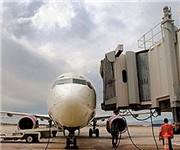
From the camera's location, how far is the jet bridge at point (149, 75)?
26.8 feet

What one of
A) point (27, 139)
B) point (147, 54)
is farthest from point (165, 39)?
point (27, 139)

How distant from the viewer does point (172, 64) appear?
26.7 feet

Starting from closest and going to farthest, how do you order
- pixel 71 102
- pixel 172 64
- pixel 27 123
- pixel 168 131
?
pixel 172 64, pixel 168 131, pixel 71 102, pixel 27 123

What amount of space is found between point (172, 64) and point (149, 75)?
60.3 inches

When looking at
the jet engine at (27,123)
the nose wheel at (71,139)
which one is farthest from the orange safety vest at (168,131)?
the jet engine at (27,123)

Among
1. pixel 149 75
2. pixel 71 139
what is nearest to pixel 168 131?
pixel 149 75

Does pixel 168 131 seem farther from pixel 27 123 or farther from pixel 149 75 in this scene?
pixel 27 123

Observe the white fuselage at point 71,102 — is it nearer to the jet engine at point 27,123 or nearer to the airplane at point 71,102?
the airplane at point 71,102

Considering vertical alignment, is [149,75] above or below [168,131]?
above

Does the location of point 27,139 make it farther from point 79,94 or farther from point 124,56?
point 124,56

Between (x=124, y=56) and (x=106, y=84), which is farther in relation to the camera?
(x=106, y=84)

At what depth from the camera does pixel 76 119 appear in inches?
432

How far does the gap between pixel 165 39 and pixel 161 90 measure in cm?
166

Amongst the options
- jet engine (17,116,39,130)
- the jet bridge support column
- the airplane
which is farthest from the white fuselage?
jet engine (17,116,39,130)
